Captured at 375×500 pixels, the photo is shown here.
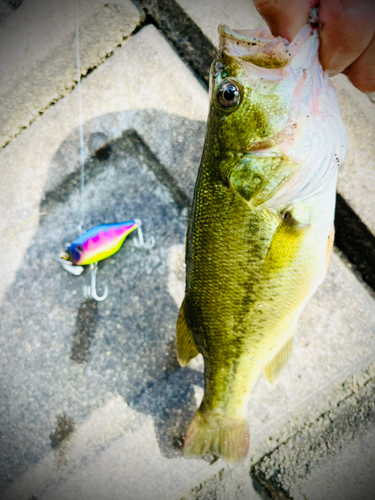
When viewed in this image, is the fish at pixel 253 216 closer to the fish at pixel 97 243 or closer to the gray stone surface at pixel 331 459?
the gray stone surface at pixel 331 459

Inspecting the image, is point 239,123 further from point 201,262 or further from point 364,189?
point 364,189

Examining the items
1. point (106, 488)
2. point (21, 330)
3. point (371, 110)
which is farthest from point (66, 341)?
point (371, 110)

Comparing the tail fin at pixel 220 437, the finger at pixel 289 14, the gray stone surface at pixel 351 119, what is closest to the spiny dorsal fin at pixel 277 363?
the tail fin at pixel 220 437

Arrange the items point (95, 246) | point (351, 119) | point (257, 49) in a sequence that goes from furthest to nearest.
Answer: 1. point (351, 119)
2. point (95, 246)
3. point (257, 49)

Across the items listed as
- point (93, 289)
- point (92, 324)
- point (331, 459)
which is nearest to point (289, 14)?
point (93, 289)

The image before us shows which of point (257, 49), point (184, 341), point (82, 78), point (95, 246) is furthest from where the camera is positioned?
point (82, 78)

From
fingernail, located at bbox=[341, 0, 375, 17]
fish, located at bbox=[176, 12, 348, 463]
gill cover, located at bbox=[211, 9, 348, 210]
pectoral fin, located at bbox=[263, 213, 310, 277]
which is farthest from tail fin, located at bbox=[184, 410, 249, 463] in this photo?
fingernail, located at bbox=[341, 0, 375, 17]

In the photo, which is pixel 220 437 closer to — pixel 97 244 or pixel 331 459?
pixel 331 459

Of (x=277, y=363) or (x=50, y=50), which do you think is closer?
(x=277, y=363)
